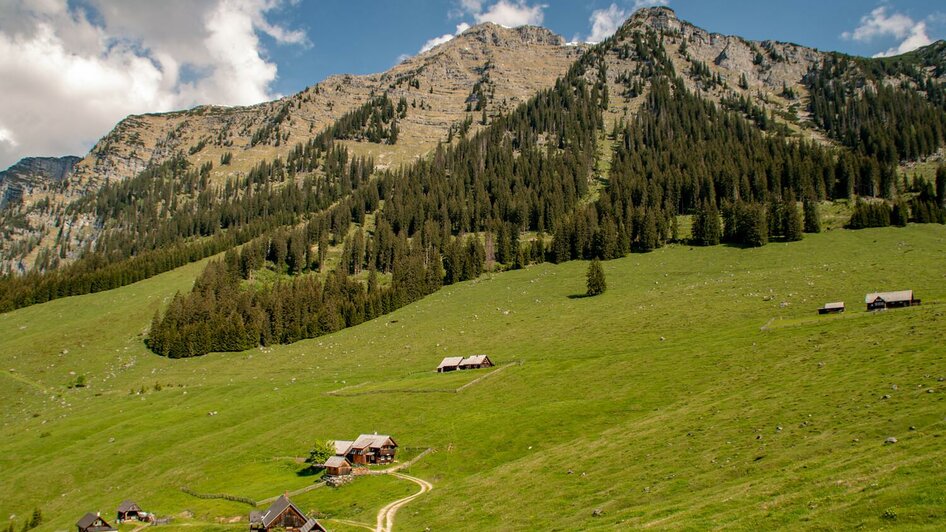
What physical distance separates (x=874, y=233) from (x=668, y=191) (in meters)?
58.6

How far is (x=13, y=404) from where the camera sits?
90312 mm

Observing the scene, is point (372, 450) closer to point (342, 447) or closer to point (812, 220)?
point (342, 447)

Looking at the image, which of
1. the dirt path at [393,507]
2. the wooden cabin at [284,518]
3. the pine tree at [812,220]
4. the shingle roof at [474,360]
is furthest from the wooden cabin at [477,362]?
the pine tree at [812,220]

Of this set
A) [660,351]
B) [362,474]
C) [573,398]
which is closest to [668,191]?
[660,351]

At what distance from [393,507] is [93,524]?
27386 millimetres

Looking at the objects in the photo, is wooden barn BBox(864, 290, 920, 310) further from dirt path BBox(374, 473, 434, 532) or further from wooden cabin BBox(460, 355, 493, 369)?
dirt path BBox(374, 473, 434, 532)

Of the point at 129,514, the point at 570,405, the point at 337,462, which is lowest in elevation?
the point at 129,514

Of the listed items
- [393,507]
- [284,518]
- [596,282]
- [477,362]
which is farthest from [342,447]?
[596,282]

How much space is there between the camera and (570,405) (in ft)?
187

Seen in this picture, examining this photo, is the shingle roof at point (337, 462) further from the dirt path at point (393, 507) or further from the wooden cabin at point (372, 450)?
the dirt path at point (393, 507)

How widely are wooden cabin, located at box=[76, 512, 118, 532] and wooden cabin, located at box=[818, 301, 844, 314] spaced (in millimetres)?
85344

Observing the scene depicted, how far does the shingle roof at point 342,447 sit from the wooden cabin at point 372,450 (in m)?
0.43

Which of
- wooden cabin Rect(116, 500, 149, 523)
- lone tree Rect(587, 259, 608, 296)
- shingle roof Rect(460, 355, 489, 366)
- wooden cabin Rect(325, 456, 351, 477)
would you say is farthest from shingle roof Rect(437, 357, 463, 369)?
wooden cabin Rect(116, 500, 149, 523)

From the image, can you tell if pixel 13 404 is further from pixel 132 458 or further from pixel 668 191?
pixel 668 191
